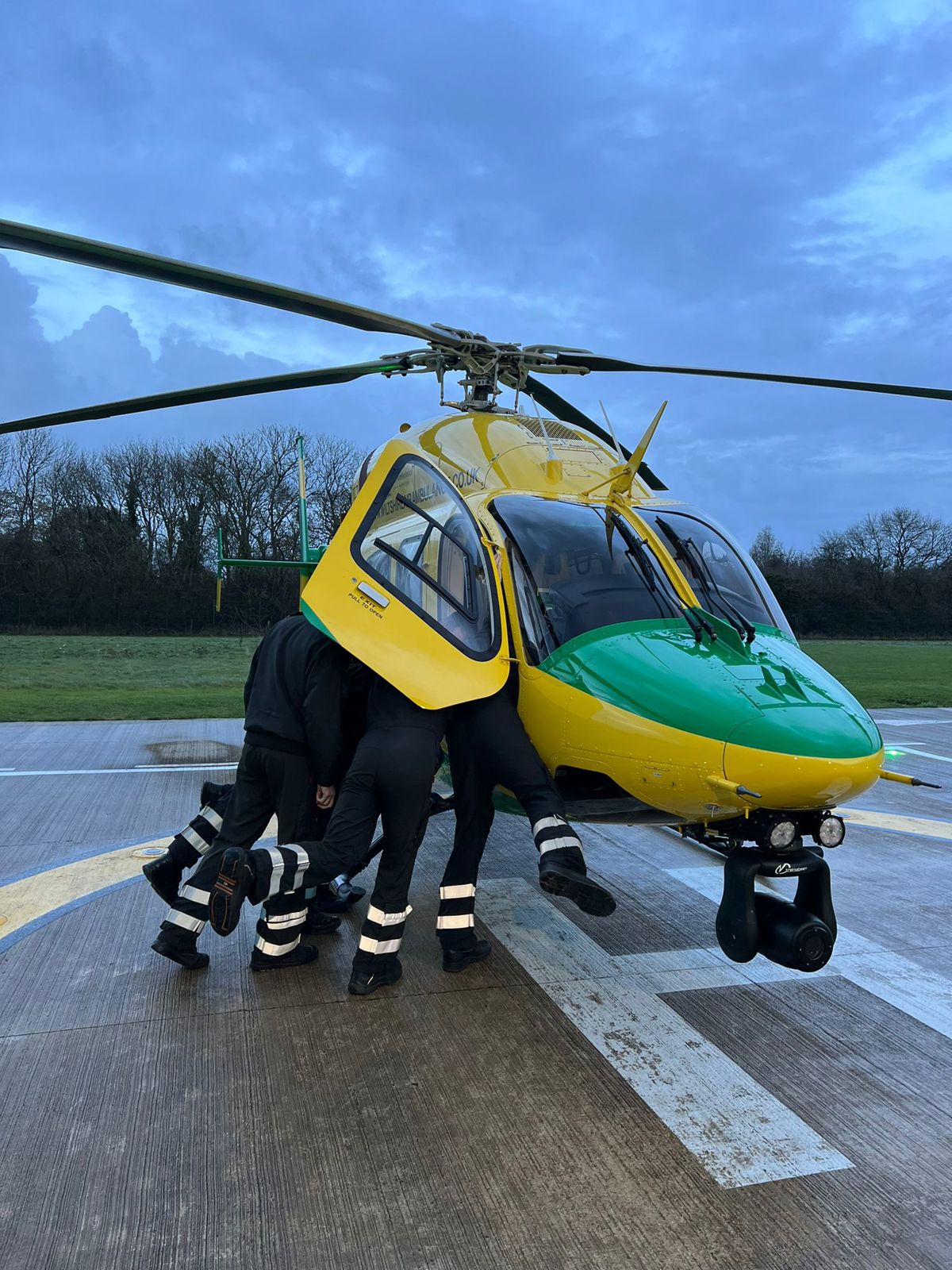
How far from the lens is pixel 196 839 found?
5.12 meters

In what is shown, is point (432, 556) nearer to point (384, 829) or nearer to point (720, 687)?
point (384, 829)

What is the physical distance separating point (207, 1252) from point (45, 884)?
376 cm

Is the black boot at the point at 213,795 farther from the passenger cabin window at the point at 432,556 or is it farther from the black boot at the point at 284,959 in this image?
the passenger cabin window at the point at 432,556

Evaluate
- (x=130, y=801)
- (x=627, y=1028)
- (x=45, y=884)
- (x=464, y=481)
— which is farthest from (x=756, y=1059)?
(x=130, y=801)

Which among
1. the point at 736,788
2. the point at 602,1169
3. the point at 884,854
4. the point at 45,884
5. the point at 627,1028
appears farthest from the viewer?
the point at 884,854

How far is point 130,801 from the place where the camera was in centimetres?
809

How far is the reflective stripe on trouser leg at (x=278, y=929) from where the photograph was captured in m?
4.47

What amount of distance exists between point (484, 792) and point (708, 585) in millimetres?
1576

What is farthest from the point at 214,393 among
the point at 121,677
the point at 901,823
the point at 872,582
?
the point at 872,582

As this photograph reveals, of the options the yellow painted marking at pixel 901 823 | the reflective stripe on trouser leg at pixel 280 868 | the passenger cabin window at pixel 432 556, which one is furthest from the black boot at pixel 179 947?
the yellow painted marking at pixel 901 823

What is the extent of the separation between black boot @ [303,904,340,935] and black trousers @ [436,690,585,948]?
2.58 feet

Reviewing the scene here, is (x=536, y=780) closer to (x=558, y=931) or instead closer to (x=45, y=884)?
(x=558, y=931)

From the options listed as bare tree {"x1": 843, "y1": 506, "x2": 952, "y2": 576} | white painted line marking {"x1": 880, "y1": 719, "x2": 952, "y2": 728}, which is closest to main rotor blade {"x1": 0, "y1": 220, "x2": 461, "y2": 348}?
white painted line marking {"x1": 880, "y1": 719, "x2": 952, "y2": 728}

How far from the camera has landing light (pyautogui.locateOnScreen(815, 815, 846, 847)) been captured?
3553 millimetres
